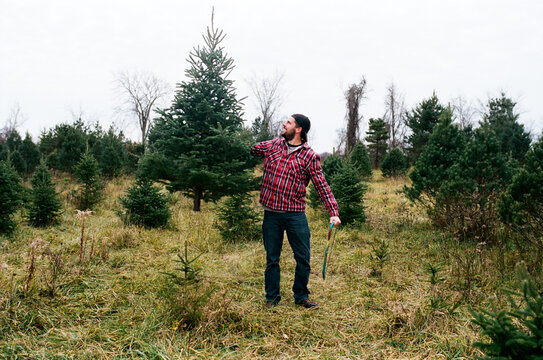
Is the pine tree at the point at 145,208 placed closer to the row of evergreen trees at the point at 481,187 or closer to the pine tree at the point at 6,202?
the pine tree at the point at 6,202

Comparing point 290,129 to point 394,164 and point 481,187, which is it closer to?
point 481,187

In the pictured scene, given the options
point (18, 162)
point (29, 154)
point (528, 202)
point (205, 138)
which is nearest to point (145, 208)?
point (205, 138)

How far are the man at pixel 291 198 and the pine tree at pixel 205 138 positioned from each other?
355cm

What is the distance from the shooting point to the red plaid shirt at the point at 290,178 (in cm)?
329

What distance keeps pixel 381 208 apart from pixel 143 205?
710 centimetres

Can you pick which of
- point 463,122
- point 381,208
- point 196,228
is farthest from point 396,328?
point 463,122

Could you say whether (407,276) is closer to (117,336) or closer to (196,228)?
(117,336)

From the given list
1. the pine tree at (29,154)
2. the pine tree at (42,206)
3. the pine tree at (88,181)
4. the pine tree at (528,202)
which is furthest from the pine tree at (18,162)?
the pine tree at (528,202)

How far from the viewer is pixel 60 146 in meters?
17.6

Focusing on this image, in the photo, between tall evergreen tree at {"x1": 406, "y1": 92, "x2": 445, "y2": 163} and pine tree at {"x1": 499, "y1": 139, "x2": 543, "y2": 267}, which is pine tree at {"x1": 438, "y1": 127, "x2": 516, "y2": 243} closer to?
pine tree at {"x1": 499, "y1": 139, "x2": 543, "y2": 267}

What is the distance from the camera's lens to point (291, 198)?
3.29m

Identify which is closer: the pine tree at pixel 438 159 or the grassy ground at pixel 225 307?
the grassy ground at pixel 225 307

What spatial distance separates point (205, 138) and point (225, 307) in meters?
5.14

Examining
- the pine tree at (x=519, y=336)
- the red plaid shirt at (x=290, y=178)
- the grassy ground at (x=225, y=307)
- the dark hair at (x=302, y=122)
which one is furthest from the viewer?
the dark hair at (x=302, y=122)
